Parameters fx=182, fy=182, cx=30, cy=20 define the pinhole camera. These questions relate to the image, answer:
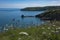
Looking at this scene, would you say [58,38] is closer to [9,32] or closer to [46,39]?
[46,39]

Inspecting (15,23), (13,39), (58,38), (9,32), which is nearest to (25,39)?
(13,39)

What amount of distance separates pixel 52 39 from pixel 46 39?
0.20 meters

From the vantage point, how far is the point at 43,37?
6.54 meters

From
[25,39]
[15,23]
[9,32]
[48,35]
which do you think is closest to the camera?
[25,39]

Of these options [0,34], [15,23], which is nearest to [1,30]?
[0,34]

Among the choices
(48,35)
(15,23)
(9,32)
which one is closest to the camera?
(48,35)

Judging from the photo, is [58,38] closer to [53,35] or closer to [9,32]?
[53,35]

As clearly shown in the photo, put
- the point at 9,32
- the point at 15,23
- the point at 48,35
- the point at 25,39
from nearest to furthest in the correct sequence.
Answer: the point at 25,39, the point at 48,35, the point at 9,32, the point at 15,23

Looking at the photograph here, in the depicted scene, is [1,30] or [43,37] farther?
[1,30]

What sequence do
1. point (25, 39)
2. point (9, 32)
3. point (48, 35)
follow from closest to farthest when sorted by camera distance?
1. point (25, 39)
2. point (48, 35)
3. point (9, 32)

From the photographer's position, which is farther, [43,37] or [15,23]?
[15,23]

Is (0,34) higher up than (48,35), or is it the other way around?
(48,35)

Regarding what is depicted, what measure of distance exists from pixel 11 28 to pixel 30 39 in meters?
3.39

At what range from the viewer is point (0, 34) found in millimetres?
9016
